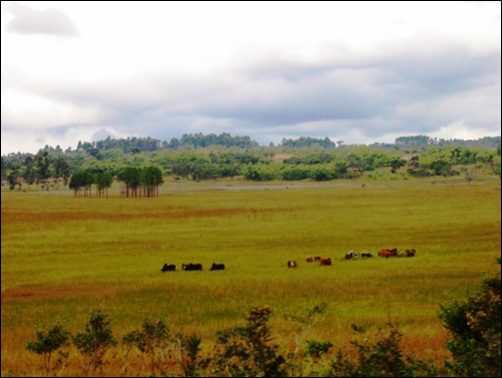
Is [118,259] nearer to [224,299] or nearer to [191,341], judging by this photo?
[224,299]

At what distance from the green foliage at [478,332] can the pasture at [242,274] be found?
6.30ft

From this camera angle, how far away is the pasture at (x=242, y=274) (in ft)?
76.7

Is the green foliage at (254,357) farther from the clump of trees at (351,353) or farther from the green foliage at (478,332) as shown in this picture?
the green foliage at (478,332)

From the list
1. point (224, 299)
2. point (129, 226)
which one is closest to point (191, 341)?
point (224, 299)

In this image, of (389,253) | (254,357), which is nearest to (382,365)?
(254,357)

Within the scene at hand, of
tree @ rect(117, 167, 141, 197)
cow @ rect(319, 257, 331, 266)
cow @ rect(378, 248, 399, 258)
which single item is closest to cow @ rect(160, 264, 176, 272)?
cow @ rect(319, 257, 331, 266)

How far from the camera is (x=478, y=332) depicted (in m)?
12.8

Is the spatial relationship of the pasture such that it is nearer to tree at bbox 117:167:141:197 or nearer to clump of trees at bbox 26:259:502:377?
clump of trees at bbox 26:259:502:377

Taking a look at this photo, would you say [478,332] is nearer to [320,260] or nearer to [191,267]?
[320,260]

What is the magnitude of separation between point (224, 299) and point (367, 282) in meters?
8.57

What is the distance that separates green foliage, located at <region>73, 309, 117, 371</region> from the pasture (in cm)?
260

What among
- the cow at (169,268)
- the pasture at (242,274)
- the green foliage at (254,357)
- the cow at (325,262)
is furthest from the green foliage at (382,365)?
the cow at (169,268)

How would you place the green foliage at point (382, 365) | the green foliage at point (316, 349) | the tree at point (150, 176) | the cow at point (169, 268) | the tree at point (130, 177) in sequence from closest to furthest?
the green foliage at point (382, 365) < the green foliage at point (316, 349) < the cow at point (169, 268) < the tree at point (130, 177) < the tree at point (150, 176)

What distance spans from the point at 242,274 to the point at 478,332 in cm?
2184
